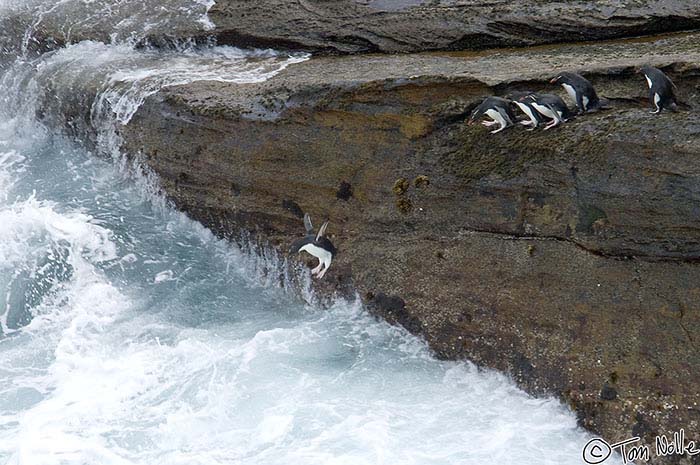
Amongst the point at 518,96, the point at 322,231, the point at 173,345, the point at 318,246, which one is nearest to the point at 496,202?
the point at 518,96

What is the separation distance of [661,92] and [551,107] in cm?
95

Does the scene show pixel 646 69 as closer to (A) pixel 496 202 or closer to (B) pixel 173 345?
(A) pixel 496 202

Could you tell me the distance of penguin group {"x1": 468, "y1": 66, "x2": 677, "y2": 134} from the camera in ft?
26.2

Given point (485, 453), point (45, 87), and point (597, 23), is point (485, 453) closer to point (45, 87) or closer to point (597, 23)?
point (597, 23)

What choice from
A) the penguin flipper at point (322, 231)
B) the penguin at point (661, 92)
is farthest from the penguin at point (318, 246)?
the penguin at point (661, 92)

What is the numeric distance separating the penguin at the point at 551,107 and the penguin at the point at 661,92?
0.75 meters

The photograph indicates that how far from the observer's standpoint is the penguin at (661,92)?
7859mm

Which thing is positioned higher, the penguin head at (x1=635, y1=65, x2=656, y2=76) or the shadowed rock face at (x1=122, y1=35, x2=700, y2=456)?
the penguin head at (x1=635, y1=65, x2=656, y2=76)

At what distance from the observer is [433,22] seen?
10867 mm

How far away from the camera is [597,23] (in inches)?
399

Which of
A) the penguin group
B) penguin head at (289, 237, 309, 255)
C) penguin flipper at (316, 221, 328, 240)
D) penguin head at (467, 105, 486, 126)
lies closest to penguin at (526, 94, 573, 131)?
the penguin group

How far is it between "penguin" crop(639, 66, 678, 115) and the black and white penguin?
0.51 meters

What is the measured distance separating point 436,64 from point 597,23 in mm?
1932

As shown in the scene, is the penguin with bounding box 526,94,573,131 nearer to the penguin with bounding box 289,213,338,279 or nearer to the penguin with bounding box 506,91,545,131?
the penguin with bounding box 506,91,545,131
